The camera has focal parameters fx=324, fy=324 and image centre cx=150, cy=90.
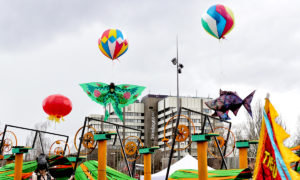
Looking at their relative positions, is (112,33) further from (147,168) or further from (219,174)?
(219,174)

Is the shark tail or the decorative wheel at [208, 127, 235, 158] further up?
the shark tail

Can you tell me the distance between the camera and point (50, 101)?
1189 cm

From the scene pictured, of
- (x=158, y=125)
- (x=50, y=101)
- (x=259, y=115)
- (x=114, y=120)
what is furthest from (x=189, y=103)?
(x=50, y=101)

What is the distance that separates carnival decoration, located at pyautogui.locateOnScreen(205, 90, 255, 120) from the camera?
35.9 ft

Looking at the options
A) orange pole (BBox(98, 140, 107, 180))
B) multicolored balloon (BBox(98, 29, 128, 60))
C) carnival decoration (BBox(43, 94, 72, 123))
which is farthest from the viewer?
multicolored balloon (BBox(98, 29, 128, 60))

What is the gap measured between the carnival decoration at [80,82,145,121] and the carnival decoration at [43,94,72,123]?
153cm

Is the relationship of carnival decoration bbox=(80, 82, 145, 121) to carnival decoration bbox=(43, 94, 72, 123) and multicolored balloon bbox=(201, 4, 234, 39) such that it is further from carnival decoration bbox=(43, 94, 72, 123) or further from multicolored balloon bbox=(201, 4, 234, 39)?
multicolored balloon bbox=(201, 4, 234, 39)

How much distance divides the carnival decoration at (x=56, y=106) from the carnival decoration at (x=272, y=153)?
29.8ft

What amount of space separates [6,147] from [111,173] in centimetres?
941

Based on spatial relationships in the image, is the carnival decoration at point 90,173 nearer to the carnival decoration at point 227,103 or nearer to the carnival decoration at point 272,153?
the carnival decoration at point 227,103

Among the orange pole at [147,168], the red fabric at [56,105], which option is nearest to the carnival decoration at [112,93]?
the red fabric at [56,105]

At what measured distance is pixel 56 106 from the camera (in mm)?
11938

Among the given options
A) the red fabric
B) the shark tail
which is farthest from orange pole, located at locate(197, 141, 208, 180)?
the red fabric

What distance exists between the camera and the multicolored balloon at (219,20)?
42.1 feet
